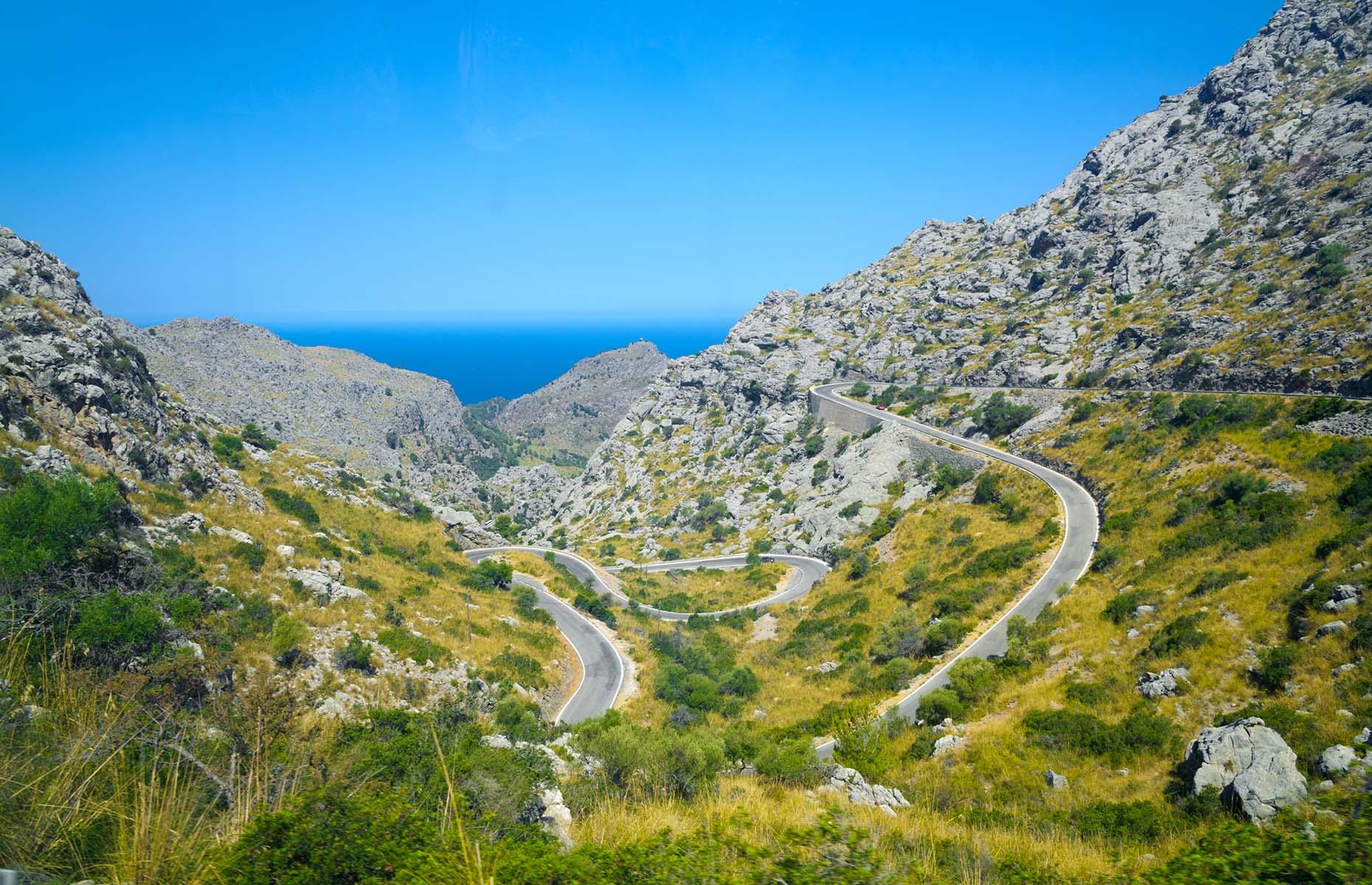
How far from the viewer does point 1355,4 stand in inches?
3179

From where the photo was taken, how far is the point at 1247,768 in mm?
10844

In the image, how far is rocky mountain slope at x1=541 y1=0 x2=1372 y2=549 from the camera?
4912cm

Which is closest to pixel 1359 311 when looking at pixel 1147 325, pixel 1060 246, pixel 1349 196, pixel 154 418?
pixel 1147 325

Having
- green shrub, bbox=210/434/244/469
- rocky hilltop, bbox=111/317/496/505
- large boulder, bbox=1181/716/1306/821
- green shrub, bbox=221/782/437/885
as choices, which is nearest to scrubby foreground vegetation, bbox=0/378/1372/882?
green shrub, bbox=221/782/437/885

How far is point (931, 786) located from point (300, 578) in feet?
77.5

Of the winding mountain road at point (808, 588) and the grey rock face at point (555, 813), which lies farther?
the winding mountain road at point (808, 588)

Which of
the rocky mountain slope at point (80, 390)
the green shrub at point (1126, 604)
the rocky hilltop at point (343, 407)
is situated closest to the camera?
the green shrub at point (1126, 604)

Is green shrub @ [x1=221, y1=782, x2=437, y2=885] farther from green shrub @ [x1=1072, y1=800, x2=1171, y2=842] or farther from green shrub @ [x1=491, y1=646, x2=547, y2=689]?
green shrub @ [x1=491, y1=646, x2=547, y2=689]

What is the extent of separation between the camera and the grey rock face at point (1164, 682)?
16672 millimetres

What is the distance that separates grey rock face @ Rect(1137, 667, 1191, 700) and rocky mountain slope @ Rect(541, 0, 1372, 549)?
2908 cm

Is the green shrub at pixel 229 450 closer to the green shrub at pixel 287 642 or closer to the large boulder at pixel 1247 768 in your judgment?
the green shrub at pixel 287 642

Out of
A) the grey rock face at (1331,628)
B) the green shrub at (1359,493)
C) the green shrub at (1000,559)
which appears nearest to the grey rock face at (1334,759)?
the grey rock face at (1331,628)

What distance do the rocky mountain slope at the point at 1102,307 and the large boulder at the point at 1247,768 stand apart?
112 ft

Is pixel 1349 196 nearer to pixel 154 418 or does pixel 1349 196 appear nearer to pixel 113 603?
pixel 113 603
